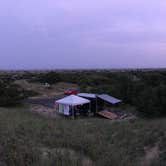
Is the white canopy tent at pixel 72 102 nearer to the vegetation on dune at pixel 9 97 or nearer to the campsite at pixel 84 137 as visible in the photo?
the campsite at pixel 84 137

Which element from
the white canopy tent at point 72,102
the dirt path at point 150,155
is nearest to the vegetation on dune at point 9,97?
the white canopy tent at point 72,102

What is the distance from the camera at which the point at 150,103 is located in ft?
81.5

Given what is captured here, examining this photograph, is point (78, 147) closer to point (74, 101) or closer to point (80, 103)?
point (74, 101)

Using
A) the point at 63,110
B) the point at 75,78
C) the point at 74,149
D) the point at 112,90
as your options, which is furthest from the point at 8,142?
the point at 75,78

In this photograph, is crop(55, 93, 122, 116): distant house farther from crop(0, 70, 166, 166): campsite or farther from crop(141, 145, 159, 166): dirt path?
crop(141, 145, 159, 166): dirt path

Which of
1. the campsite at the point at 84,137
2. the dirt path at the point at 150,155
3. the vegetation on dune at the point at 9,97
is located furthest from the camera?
the vegetation on dune at the point at 9,97

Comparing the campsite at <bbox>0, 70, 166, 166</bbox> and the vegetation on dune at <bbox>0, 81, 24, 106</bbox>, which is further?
the vegetation on dune at <bbox>0, 81, 24, 106</bbox>

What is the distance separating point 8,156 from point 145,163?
470 cm

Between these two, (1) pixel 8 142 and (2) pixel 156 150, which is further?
(2) pixel 156 150

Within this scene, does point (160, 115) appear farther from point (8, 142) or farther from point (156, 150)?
point (8, 142)

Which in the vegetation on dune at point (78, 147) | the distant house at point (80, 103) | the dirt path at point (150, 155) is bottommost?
the distant house at point (80, 103)

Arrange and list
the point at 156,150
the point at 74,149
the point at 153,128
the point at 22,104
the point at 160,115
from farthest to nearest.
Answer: the point at 22,104
the point at 160,115
the point at 153,128
the point at 156,150
the point at 74,149

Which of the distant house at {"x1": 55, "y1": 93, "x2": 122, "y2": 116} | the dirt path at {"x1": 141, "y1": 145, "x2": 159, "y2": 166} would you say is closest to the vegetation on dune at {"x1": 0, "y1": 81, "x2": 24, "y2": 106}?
the distant house at {"x1": 55, "y1": 93, "x2": 122, "y2": 116}

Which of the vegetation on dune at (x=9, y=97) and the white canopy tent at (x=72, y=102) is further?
the vegetation on dune at (x=9, y=97)
